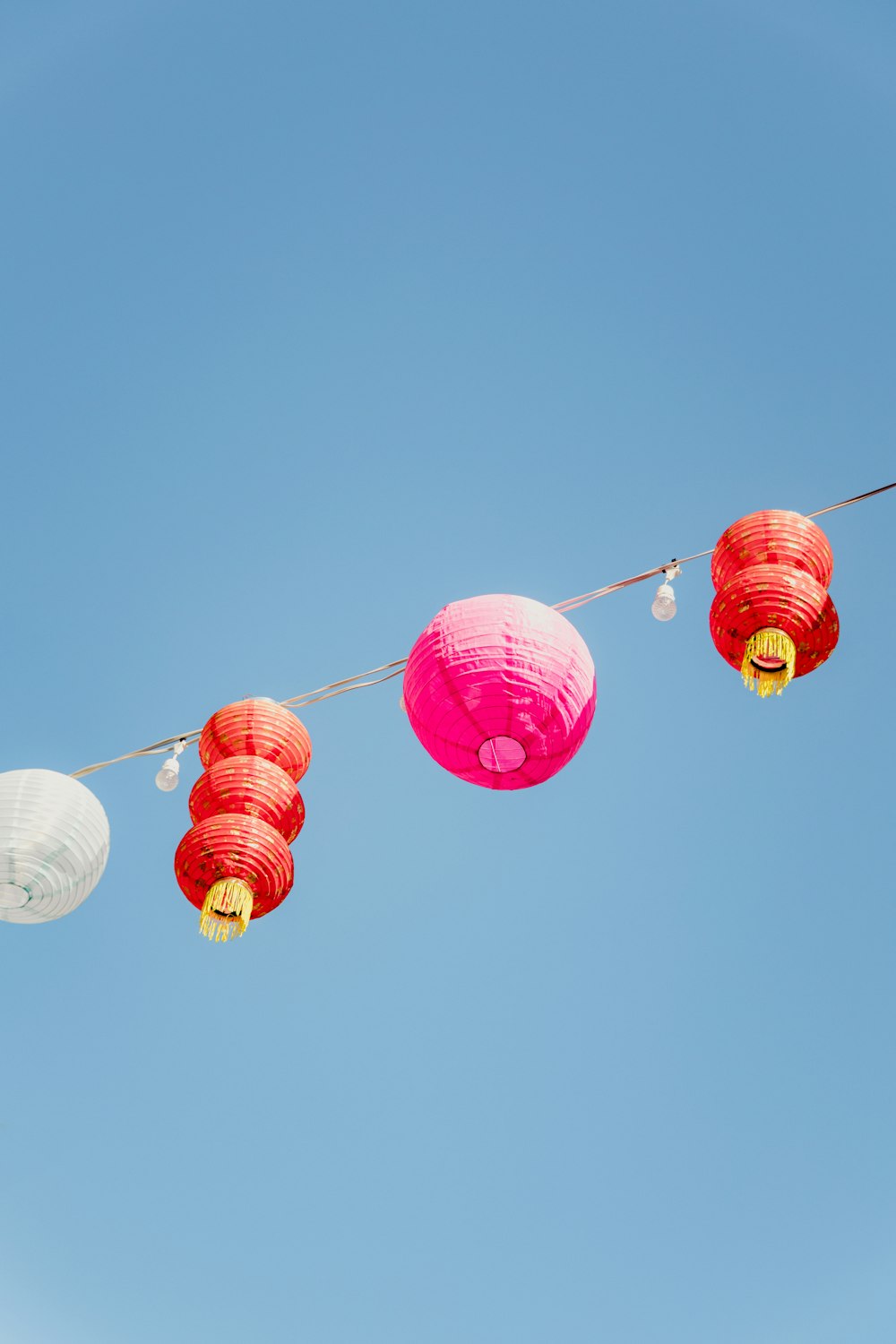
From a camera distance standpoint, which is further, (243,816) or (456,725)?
(243,816)

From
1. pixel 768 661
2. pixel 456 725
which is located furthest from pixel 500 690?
pixel 768 661

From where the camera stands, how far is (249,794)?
16.6 ft

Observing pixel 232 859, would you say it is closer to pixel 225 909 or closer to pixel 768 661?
pixel 225 909

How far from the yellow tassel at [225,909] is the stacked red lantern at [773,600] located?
2.00 meters

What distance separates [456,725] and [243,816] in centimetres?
101

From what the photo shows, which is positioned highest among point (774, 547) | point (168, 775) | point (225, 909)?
point (774, 547)

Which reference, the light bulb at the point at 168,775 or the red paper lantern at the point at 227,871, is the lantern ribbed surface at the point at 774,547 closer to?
the red paper lantern at the point at 227,871

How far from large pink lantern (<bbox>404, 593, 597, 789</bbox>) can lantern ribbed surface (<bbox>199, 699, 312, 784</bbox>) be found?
1085 millimetres

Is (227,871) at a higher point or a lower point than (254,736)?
lower

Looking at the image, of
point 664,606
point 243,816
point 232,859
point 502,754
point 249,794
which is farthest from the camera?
point 664,606

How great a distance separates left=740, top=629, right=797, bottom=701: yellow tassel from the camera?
496 centimetres

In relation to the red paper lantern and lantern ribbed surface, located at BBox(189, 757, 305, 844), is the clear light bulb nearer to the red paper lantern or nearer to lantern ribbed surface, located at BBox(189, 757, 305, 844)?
lantern ribbed surface, located at BBox(189, 757, 305, 844)

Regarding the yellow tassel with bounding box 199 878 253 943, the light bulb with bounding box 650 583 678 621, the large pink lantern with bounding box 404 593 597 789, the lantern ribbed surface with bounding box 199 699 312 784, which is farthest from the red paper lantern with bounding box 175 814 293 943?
the light bulb with bounding box 650 583 678 621

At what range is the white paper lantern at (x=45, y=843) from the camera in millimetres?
5004
